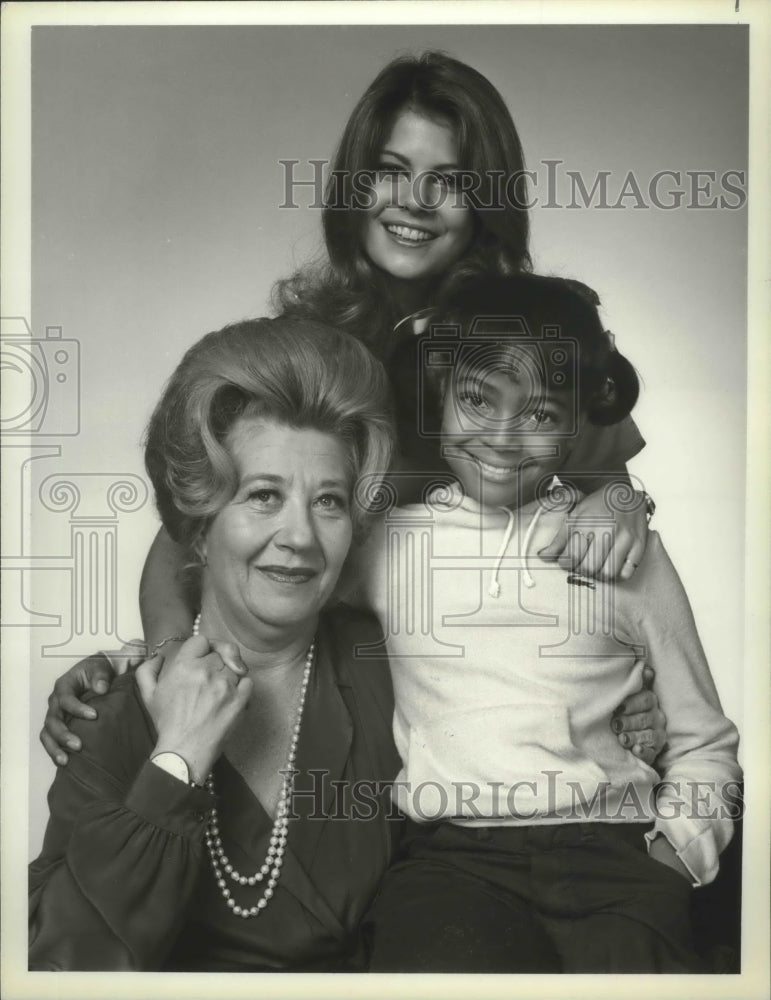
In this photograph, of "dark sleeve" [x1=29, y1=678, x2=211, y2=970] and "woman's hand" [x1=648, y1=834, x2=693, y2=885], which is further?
"woman's hand" [x1=648, y1=834, x2=693, y2=885]

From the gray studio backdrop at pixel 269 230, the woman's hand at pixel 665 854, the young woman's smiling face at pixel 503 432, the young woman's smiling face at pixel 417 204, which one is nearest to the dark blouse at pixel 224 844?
the gray studio backdrop at pixel 269 230

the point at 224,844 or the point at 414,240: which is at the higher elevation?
the point at 414,240

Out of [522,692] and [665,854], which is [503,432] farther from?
[665,854]

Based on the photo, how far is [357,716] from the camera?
1.65 meters

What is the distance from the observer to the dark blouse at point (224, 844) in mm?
1532

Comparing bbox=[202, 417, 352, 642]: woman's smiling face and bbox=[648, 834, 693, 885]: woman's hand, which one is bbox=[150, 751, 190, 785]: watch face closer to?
bbox=[202, 417, 352, 642]: woman's smiling face

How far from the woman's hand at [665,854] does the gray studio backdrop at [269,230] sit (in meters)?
0.22

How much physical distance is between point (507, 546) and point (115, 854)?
0.67 m

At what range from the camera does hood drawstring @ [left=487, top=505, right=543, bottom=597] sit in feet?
5.36

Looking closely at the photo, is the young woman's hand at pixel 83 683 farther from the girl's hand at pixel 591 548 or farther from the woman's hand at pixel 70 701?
the girl's hand at pixel 591 548

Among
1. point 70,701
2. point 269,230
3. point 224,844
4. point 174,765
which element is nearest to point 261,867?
point 224,844

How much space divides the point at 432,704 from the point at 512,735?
119mm

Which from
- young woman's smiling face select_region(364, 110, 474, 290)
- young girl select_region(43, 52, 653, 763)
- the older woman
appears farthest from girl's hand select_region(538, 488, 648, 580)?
young woman's smiling face select_region(364, 110, 474, 290)

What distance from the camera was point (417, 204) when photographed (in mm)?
1653
